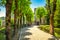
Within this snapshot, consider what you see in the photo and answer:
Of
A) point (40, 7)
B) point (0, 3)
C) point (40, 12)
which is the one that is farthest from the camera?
point (40, 7)

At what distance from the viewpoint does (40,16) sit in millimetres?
98562

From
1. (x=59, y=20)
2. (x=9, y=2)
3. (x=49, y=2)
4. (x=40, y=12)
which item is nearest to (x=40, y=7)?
(x=40, y=12)

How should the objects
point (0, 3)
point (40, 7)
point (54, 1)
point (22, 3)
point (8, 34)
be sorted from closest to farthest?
point (8, 34), point (54, 1), point (0, 3), point (22, 3), point (40, 7)

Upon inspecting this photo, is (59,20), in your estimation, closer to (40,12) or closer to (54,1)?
(54,1)

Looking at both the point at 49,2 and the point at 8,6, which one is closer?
the point at 8,6

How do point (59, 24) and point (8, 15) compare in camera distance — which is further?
point (59, 24)

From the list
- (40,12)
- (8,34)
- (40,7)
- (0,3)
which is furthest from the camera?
(40,7)

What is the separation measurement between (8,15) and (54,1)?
13.8 metres

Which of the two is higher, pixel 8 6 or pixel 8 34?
pixel 8 6

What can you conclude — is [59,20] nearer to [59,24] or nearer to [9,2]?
[59,24]

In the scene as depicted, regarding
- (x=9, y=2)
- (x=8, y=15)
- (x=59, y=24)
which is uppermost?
(x=9, y=2)

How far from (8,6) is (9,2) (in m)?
0.33

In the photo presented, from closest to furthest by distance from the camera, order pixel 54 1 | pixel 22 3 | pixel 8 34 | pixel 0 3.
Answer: pixel 8 34 < pixel 54 1 < pixel 0 3 < pixel 22 3

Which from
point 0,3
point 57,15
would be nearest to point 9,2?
point 0,3
